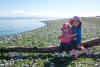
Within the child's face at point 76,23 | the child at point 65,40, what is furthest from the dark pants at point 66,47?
the child's face at point 76,23

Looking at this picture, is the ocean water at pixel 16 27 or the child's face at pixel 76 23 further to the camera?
the ocean water at pixel 16 27

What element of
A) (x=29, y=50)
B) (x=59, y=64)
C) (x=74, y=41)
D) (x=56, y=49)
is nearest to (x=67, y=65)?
(x=59, y=64)

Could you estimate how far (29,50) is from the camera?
12.4 meters

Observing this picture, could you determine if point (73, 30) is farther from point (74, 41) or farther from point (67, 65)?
point (67, 65)

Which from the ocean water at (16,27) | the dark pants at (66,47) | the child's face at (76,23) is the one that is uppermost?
the child's face at (76,23)

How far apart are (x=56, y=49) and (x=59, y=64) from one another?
8.74 feet

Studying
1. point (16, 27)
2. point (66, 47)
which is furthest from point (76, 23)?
point (16, 27)

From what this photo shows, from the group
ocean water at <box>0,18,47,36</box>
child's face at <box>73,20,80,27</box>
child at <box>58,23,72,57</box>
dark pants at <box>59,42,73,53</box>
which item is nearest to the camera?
child's face at <box>73,20,80,27</box>

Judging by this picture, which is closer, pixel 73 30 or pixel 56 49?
pixel 73 30

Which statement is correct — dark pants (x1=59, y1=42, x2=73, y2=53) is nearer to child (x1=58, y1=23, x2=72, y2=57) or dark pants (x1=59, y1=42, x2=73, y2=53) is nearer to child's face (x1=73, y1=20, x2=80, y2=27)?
child (x1=58, y1=23, x2=72, y2=57)

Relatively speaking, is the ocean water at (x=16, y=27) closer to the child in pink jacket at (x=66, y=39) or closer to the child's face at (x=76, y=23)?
the child in pink jacket at (x=66, y=39)

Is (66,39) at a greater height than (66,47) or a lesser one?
greater

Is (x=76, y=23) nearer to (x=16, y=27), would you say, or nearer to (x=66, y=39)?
(x=66, y=39)

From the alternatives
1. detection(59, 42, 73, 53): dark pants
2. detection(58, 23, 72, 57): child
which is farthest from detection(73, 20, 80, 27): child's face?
detection(59, 42, 73, 53): dark pants
